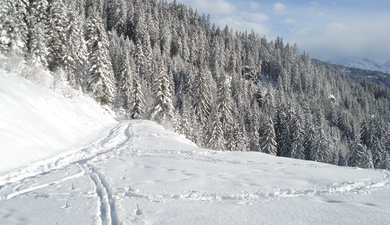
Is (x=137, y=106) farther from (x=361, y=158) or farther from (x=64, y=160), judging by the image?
(x=361, y=158)

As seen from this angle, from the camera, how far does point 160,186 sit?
1259cm

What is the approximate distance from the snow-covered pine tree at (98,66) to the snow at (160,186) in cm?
2580

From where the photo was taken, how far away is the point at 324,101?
6437 inches

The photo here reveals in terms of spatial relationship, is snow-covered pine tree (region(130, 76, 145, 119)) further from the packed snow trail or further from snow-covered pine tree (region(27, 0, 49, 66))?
A: the packed snow trail

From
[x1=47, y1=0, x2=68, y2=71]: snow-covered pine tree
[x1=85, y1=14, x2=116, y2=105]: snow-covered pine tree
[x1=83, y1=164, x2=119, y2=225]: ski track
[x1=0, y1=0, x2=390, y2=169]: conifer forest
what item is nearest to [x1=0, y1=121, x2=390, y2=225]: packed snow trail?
[x1=83, y1=164, x2=119, y2=225]: ski track

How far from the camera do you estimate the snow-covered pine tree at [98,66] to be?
49.2 meters

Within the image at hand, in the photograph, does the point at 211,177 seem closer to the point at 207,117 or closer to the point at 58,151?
the point at 58,151

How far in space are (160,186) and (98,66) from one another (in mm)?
39546

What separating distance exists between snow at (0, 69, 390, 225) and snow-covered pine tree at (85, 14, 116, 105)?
84.6 feet

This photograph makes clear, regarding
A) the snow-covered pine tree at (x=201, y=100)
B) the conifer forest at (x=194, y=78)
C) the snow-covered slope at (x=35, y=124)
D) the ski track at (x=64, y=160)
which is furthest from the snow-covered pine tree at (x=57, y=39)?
the snow-covered pine tree at (x=201, y=100)

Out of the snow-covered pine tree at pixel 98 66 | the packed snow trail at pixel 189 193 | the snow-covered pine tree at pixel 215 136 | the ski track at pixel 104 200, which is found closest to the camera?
the packed snow trail at pixel 189 193

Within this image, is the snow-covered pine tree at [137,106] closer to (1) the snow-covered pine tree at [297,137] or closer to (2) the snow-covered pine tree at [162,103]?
(2) the snow-covered pine tree at [162,103]

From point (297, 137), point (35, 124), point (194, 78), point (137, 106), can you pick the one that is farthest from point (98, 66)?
point (297, 137)

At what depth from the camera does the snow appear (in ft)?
30.7
